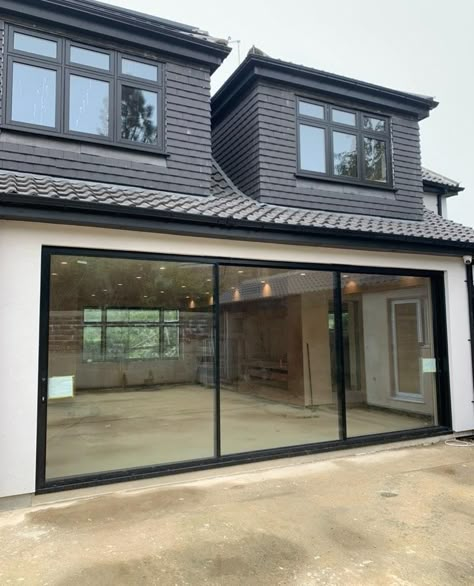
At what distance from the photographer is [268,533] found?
3244 millimetres

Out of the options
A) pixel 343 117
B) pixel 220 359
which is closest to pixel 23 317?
pixel 220 359

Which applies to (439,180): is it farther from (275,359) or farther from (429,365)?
(275,359)

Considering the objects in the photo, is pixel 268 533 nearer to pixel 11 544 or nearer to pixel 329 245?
pixel 11 544

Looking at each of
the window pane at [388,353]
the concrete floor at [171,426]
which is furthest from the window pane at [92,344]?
the window pane at [388,353]

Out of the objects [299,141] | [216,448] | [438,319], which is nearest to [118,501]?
[216,448]

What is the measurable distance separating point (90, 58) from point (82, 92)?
49cm

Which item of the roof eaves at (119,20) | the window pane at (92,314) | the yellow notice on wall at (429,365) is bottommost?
the yellow notice on wall at (429,365)

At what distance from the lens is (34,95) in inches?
201

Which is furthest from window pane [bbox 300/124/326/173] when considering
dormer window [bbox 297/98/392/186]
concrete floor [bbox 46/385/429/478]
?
concrete floor [bbox 46/385/429/478]

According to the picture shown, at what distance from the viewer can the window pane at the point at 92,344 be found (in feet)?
25.3

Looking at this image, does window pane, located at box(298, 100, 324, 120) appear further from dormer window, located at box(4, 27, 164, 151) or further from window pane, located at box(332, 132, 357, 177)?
dormer window, located at box(4, 27, 164, 151)

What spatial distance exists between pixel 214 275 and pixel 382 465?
2.81m

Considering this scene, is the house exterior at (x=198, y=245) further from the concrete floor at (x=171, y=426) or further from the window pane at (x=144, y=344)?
the window pane at (x=144, y=344)

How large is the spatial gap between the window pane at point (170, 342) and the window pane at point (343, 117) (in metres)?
5.06
